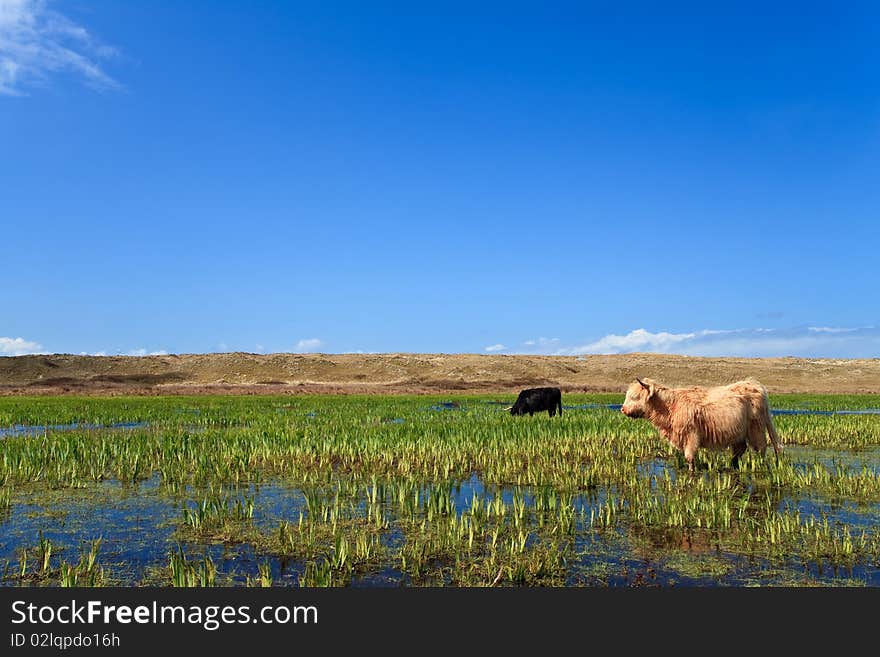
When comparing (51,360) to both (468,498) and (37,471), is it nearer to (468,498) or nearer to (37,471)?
(37,471)

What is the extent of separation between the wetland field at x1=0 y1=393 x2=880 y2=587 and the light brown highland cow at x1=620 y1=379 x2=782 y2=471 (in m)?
0.50

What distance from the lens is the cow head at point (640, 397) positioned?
41.2 ft

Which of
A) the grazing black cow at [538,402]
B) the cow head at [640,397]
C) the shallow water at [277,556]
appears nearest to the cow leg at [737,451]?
the cow head at [640,397]

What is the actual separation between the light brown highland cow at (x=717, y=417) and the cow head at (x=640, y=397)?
22mm

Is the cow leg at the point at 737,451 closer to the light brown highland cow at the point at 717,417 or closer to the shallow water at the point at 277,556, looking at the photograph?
the light brown highland cow at the point at 717,417

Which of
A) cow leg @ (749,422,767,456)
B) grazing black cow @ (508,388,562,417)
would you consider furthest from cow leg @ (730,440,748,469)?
grazing black cow @ (508,388,562,417)

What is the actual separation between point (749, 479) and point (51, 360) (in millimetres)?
107895

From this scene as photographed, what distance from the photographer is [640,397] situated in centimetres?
1266

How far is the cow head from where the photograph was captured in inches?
494

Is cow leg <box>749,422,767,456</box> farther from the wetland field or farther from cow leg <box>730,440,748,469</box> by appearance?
the wetland field

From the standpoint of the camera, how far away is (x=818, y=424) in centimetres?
1980

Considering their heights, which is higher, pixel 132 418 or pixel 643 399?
pixel 643 399

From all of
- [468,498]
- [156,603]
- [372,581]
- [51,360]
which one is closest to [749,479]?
[468,498]

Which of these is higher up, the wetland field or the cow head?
the cow head
